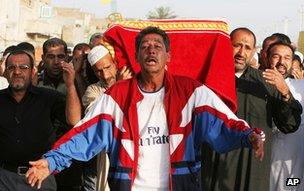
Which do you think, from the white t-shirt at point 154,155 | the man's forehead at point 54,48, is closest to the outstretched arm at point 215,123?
the white t-shirt at point 154,155

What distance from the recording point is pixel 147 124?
3.79 metres

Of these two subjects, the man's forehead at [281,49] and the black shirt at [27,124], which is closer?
the black shirt at [27,124]

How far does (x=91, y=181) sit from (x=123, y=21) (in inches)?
55.2

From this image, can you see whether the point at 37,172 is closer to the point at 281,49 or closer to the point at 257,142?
the point at 257,142

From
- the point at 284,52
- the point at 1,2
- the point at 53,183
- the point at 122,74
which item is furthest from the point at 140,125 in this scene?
the point at 1,2

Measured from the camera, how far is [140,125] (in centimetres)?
379

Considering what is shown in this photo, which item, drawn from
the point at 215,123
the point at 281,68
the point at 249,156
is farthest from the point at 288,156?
the point at 215,123

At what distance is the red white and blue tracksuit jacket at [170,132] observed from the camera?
3.74 metres

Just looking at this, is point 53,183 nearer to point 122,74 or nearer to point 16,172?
point 16,172

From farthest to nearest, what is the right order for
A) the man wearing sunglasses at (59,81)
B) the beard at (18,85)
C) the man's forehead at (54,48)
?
the man's forehead at (54,48), the man wearing sunglasses at (59,81), the beard at (18,85)

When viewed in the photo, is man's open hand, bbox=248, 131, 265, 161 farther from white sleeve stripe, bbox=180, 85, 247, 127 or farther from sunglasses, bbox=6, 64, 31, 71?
sunglasses, bbox=6, 64, 31, 71

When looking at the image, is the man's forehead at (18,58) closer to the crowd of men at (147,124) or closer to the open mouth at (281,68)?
the crowd of men at (147,124)

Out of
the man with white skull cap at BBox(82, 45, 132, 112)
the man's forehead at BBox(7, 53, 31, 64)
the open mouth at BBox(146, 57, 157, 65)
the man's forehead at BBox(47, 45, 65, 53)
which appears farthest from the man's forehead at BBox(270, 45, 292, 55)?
the man's forehead at BBox(47, 45, 65, 53)

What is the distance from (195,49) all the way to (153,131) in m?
1.18
